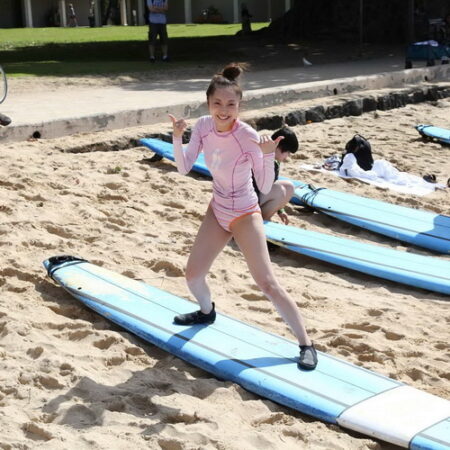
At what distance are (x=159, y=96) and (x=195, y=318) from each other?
6471mm

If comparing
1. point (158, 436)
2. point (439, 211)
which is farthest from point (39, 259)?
point (439, 211)

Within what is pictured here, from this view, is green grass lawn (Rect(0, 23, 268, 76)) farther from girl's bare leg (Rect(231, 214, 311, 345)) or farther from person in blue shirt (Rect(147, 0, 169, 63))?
girl's bare leg (Rect(231, 214, 311, 345))

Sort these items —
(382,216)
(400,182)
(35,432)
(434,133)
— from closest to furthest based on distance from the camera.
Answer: (35,432), (382,216), (400,182), (434,133)

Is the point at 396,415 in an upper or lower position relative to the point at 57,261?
lower

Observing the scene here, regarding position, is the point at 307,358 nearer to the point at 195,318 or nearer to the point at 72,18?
the point at 195,318

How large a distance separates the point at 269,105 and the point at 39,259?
5700mm

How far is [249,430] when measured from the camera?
362 cm

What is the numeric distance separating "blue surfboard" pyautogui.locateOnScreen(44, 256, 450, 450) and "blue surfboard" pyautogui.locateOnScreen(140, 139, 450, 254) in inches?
99.3

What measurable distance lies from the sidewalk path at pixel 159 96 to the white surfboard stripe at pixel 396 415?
5049mm

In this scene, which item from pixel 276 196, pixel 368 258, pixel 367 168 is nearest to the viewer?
pixel 368 258

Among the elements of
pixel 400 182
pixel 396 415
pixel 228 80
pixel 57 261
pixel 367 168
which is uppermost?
pixel 228 80

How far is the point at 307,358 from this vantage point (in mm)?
4078

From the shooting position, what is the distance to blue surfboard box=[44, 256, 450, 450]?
365cm

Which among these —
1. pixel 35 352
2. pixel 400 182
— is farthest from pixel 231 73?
pixel 400 182
